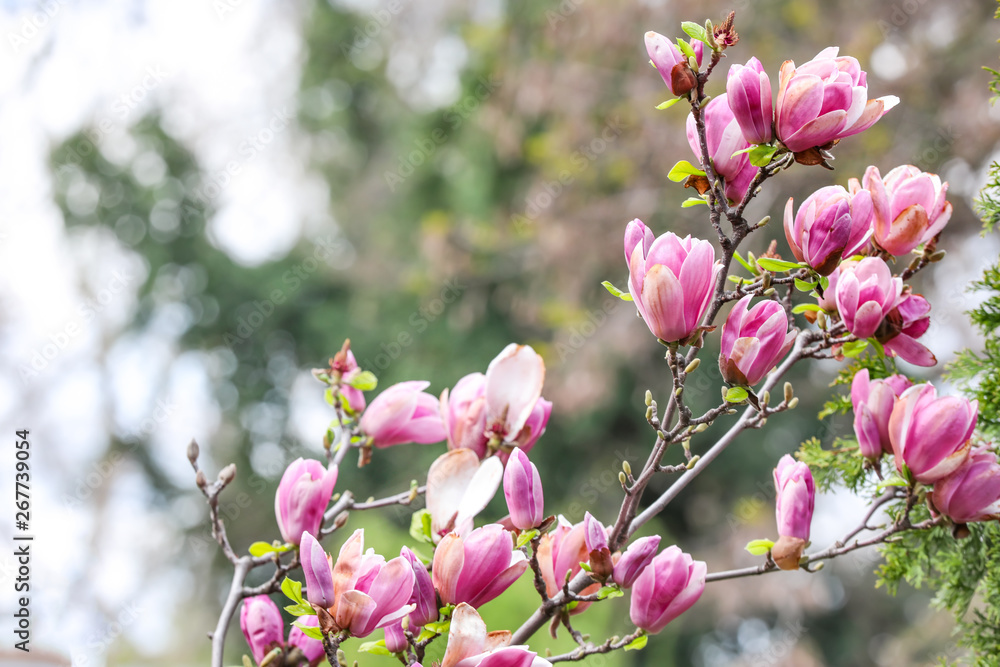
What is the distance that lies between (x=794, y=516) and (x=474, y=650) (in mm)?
210

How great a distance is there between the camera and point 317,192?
587 cm

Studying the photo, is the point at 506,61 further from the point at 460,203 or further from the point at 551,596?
the point at 551,596

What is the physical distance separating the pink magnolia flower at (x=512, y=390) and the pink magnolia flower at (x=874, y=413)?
0.21 meters

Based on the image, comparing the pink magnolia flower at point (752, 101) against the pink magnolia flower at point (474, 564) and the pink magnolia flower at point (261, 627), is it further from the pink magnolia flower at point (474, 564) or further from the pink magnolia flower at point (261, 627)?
the pink magnolia flower at point (261, 627)

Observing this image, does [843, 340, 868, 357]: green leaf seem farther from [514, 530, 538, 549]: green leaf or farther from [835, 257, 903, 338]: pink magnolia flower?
[514, 530, 538, 549]: green leaf

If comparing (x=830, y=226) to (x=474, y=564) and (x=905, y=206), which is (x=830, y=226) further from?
(x=474, y=564)

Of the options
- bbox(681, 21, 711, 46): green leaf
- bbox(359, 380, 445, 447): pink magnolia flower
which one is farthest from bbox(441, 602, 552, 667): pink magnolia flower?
bbox(681, 21, 711, 46): green leaf

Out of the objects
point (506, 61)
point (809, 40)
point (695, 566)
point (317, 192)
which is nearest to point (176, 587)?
point (317, 192)

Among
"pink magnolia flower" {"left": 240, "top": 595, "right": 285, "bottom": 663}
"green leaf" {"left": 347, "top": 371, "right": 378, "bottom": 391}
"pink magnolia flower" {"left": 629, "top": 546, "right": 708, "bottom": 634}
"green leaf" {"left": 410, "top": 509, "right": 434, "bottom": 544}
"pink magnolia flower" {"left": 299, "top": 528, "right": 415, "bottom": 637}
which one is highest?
"green leaf" {"left": 347, "top": 371, "right": 378, "bottom": 391}

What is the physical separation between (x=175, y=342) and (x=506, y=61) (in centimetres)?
309

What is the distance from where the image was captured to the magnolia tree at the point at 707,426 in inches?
15.4

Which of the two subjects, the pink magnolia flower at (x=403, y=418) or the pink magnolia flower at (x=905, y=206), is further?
the pink magnolia flower at (x=403, y=418)

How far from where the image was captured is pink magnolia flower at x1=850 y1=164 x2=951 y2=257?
456 millimetres

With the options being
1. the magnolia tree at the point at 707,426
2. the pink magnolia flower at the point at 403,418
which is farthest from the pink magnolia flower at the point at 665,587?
the pink magnolia flower at the point at 403,418
